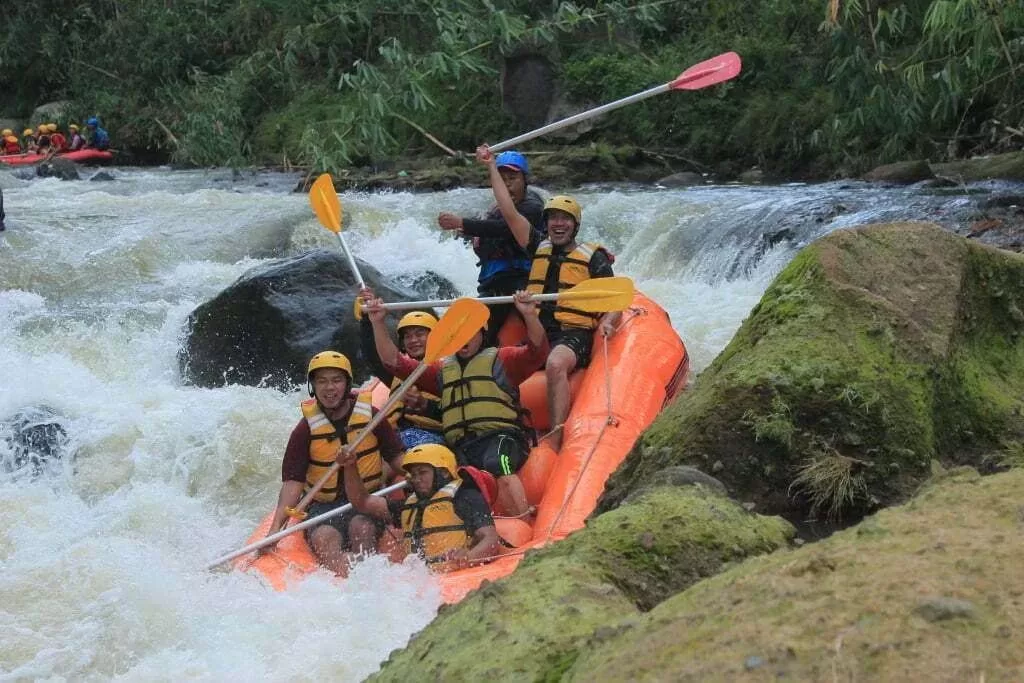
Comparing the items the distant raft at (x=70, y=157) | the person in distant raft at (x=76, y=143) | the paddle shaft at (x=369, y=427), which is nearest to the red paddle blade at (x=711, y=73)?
the paddle shaft at (x=369, y=427)

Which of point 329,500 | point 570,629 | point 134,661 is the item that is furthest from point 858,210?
point 570,629

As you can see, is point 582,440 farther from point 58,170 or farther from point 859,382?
point 58,170

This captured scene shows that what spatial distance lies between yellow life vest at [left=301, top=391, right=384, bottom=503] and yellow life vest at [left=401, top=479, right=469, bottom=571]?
1.24 ft

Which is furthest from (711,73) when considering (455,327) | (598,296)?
(455,327)

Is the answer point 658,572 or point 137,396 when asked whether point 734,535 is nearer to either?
point 658,572

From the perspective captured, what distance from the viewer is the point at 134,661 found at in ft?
11.0

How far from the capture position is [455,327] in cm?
403

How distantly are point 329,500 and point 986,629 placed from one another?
2993 mm

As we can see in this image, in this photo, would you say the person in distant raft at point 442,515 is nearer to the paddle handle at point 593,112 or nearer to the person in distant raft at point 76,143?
the paddle handle at point 593,112

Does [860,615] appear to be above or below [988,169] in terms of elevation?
above

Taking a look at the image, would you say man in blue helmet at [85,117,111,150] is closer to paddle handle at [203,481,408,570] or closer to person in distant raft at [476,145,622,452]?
person in distant raft at [476,145,622,452]

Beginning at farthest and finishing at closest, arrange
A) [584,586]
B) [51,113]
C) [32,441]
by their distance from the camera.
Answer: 1. [51,113]
2. [32,441]
3. [584,586]

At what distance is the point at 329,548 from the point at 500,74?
455 inches

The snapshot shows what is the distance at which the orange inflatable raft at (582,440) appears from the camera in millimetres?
3627
